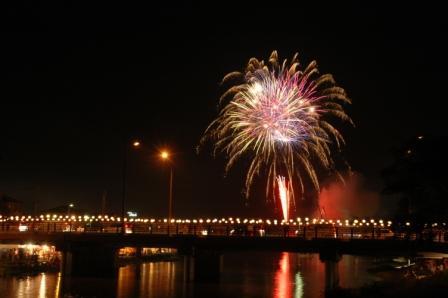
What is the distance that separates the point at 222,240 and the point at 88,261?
2181cm

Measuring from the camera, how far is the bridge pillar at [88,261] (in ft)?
268

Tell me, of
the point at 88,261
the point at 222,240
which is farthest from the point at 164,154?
the point at 88,261

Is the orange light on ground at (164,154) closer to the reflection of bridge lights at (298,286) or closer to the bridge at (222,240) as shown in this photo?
the bridge at (222,240)

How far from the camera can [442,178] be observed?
6372 cm

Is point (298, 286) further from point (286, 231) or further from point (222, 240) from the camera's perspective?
point (222, 240)

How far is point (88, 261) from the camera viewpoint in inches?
3307

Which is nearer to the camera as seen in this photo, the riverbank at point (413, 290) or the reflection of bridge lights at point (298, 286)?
the riverbank at point (413, 290)

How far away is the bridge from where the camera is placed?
65938 millimetres

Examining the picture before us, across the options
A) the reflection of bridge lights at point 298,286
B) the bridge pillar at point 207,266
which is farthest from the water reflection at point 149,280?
the reflection of bridge lights at point 298,286

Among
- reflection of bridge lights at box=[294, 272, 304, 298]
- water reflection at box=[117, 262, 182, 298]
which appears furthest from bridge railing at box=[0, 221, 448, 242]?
water reflection at box=[117, 262, 182, 298]

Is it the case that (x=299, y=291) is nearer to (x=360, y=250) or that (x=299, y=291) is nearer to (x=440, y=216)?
(x=360, y=250)

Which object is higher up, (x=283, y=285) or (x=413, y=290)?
(x=413, y=290)

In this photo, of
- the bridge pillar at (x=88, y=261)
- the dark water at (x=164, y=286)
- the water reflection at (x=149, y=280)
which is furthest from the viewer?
the bridge pillar at (x=88, y=261)

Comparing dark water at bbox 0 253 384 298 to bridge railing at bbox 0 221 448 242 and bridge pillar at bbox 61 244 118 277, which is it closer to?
bridge pillar at bbox 61 244 118 277
